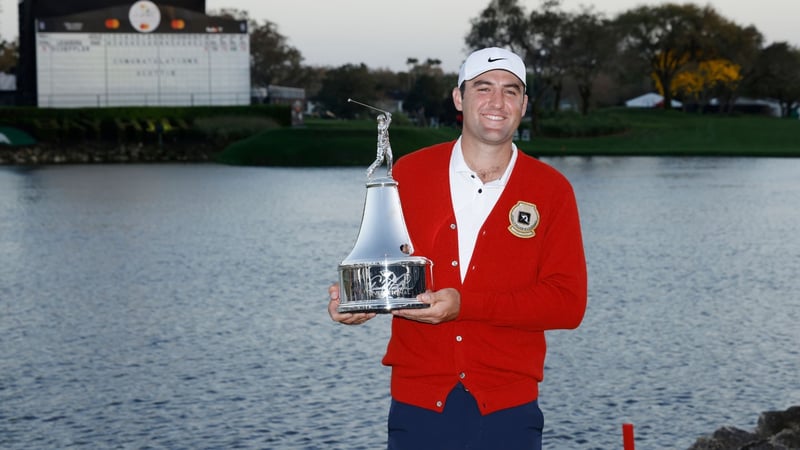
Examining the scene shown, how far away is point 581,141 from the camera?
3656 inches

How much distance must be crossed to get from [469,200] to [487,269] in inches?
11.6

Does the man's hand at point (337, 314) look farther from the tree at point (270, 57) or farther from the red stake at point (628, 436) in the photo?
the tree at point (270, 57)

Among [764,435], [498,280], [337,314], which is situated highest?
[498,280]

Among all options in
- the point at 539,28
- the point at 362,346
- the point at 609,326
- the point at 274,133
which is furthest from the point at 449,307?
the point at 539,28

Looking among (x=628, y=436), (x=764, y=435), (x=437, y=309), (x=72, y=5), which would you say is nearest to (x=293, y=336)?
(x=764, y=435)

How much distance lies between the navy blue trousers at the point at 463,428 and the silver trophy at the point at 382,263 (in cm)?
56

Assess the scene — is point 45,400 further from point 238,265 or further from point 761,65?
point 761,65

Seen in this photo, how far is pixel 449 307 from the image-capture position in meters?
4.90

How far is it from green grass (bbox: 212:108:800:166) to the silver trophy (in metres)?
60.4

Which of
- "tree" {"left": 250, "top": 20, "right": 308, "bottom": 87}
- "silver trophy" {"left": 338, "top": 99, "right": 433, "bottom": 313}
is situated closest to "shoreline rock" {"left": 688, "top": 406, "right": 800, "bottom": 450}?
"silver trophy" {"left": 338, "top": 99, "right": 433, "bottom": 313}

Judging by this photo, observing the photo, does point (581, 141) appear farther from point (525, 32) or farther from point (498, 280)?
point (498, 280)

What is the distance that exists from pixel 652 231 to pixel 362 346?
59.9 feet

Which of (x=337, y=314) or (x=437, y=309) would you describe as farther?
(x=337, y=314)

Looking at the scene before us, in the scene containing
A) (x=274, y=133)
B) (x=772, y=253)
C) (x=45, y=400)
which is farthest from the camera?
(x=274, y=133)
